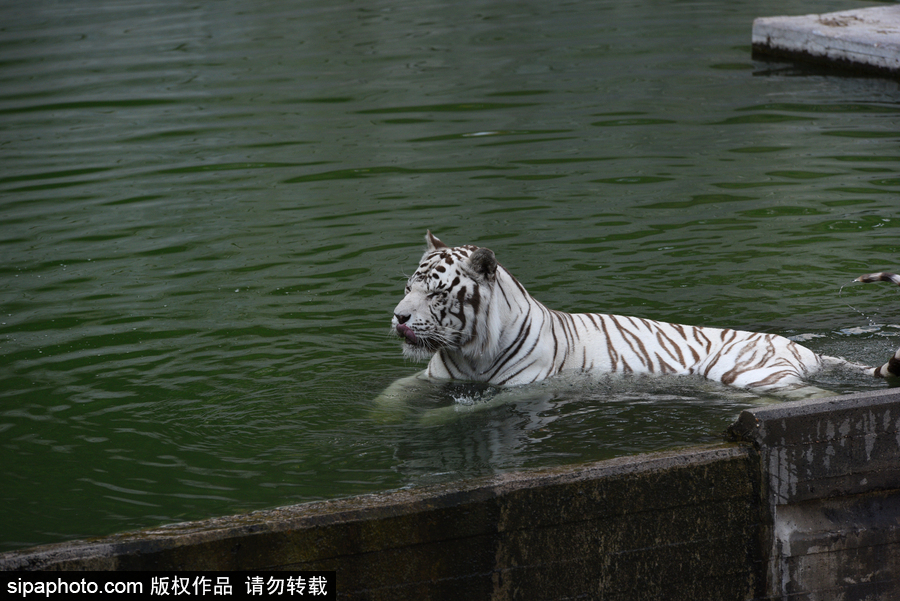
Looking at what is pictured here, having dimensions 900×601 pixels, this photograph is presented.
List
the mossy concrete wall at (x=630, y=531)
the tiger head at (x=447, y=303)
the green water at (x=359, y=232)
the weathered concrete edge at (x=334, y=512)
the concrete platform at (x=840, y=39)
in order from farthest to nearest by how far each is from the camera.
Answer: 1. the concrete platform at (x=840, y=39)
2. the tiger head at (x=447, y=303)
3. the green water at (x=359, y=232)
4. the mossy concrete wall at (x=630, y=531)
5. the weathered concrete edge at (x=334, y=512)

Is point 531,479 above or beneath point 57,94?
beneath

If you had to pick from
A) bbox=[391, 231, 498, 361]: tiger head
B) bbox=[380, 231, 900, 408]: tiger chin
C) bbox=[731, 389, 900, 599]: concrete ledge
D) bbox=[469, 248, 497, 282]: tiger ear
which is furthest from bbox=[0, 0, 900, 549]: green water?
bbox=[731, 389, 900, 599]: concrete ledge

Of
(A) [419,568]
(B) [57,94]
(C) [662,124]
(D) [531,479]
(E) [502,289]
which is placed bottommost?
(A) [419,568]

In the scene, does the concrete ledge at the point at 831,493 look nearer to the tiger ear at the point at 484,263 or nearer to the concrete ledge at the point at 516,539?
the concrete ledge at the point at 516,539

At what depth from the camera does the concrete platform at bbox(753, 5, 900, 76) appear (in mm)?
12023

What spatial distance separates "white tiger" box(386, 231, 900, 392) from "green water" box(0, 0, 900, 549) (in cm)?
20

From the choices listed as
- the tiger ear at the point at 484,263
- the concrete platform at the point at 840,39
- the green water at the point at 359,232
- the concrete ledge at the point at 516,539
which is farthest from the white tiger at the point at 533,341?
the concrete platform at the point at 840,39

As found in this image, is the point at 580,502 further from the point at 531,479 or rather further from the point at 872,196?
the point at 872,196

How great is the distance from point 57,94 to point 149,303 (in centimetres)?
761

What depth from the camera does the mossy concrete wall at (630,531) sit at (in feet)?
10.6

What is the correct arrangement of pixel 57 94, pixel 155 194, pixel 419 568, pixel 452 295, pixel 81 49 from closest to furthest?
1. pixel 419 568
2. pixel 452 295
3. pixel 155 194
4. pixel 57 94
5. pixel 81 49

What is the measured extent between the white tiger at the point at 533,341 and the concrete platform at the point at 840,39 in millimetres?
8261

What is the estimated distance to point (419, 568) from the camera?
3.37 meters

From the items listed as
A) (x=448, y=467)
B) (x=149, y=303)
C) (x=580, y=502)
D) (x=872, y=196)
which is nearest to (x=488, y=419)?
Answer: (x=448, y=467)
